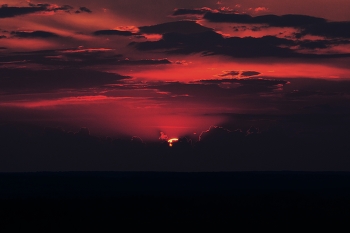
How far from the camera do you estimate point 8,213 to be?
62.1 metres

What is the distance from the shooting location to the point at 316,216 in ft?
205

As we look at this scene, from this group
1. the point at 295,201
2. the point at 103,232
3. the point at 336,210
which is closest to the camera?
the point at 103,232

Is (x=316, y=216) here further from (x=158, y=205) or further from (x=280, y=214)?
(x=158, y=205)

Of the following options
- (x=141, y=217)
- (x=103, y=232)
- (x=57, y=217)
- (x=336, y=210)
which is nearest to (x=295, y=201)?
(x=336, y=210)

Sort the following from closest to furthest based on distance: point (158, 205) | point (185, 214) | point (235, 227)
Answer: point (235, 227) → point (185, 214) → point (158, 205)

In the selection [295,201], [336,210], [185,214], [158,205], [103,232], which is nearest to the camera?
[103,232]

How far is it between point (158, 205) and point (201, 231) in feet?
89.9

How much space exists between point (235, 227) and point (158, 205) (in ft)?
80.1

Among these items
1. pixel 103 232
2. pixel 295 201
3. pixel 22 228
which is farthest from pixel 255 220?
pixel 295 201

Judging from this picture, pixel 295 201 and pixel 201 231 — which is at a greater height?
pixel 201 231

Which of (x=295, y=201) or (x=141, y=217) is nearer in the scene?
(x=141, y=217)

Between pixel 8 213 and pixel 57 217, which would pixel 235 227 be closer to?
pixel 57 217

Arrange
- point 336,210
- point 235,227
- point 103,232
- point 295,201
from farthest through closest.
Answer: point 295,201
point 336,210
point 235,227
point 103,232

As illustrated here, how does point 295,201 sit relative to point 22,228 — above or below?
below
